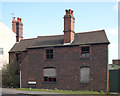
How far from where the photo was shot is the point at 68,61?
75.9 ft

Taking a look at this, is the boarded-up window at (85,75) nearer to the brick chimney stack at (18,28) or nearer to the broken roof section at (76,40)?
the broken roof section at (76,40)

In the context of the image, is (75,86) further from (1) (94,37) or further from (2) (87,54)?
(1) (94,37)

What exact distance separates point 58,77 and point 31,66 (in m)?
4.56

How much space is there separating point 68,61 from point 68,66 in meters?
0.65

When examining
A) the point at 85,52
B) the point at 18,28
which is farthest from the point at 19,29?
the point at 85,52

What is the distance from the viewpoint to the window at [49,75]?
23.8m

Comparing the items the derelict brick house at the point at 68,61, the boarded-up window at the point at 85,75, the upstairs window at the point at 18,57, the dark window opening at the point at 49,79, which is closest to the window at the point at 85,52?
the derelict brick house at the point at 68,61

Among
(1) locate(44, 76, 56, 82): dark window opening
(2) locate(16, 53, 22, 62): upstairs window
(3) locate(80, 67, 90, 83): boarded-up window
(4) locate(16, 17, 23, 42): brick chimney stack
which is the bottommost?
(1) locate(44, 76, 56, 82): dark window opening

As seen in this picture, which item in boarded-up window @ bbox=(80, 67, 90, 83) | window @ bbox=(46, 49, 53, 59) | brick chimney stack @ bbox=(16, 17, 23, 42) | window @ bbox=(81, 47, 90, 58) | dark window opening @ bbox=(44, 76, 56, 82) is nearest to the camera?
boarded-up window @ bbox=(80, 67, 90, 83)

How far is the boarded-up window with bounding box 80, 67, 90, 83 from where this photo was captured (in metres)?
21.9

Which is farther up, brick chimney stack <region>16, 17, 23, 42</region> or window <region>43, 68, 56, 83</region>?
brick chimney stack <region>16, 17, 23, 42</region>

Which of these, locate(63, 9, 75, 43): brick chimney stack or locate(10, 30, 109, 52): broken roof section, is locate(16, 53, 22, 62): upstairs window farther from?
locate(63, 9, 75, 43): brick chimney stack

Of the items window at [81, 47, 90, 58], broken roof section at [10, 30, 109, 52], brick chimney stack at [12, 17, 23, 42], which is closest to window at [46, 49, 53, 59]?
broken roof section at [10, 30, 109, 52]

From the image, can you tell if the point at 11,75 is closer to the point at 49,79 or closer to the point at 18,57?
the point at 18,57
